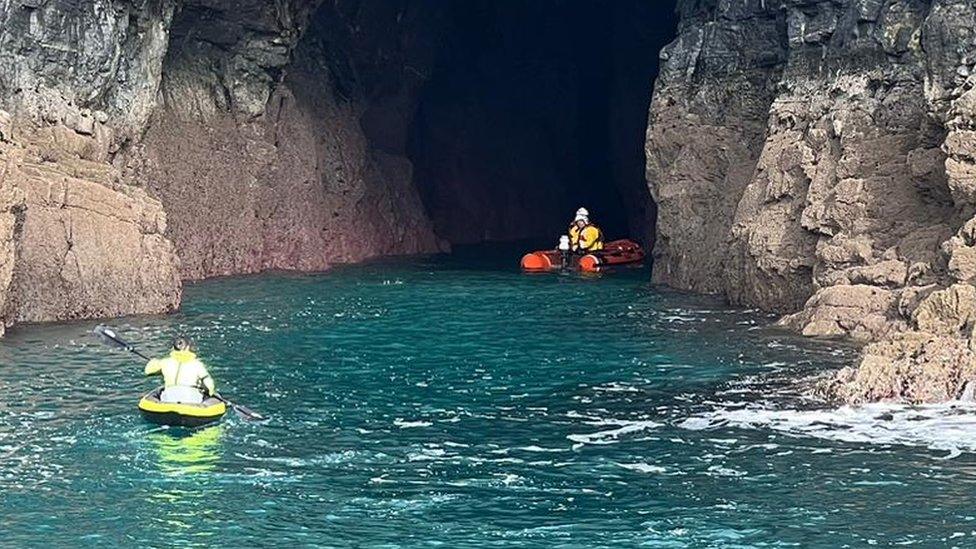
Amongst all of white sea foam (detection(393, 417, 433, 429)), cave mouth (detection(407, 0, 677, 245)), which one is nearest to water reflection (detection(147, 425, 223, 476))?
white sea foam (detection(393, 417, 433, 429))

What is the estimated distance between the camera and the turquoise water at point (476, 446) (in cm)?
1792

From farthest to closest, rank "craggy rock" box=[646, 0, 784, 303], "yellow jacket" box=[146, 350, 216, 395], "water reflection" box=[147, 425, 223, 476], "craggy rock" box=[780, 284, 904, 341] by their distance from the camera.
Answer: "craggy rock" box=[646, 0, 784, 303], "craggy rock" box=[780, 284, 904, 341], "yellow jacket" box=[146, 350, 216, 395], "water reflection" box=[147, 425, 223, 476]

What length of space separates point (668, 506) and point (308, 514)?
3.94m

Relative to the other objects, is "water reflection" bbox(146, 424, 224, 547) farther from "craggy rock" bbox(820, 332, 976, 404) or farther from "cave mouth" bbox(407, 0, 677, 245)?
"cave mouth" bbox(407, 0, 677, 245)

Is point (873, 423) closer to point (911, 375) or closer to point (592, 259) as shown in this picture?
point (911, 375)

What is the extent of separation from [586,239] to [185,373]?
24289mm

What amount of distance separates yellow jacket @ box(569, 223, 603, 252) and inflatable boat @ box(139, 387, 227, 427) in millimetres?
24164

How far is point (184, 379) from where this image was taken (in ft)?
76.3

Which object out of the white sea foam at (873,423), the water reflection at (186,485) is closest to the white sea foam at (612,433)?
the white sea foam at (873,423)

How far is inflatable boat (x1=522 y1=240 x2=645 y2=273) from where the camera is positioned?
4534cm

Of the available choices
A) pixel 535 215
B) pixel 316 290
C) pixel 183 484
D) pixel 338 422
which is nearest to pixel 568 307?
pixel 316 290

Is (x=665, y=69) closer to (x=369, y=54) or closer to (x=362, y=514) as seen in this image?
(x=369, y=54)

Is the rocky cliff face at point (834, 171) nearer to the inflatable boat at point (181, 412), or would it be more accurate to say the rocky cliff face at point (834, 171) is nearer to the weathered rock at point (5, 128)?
the inflatable boat at point (181, 412)

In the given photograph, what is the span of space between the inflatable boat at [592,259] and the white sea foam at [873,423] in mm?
21789
